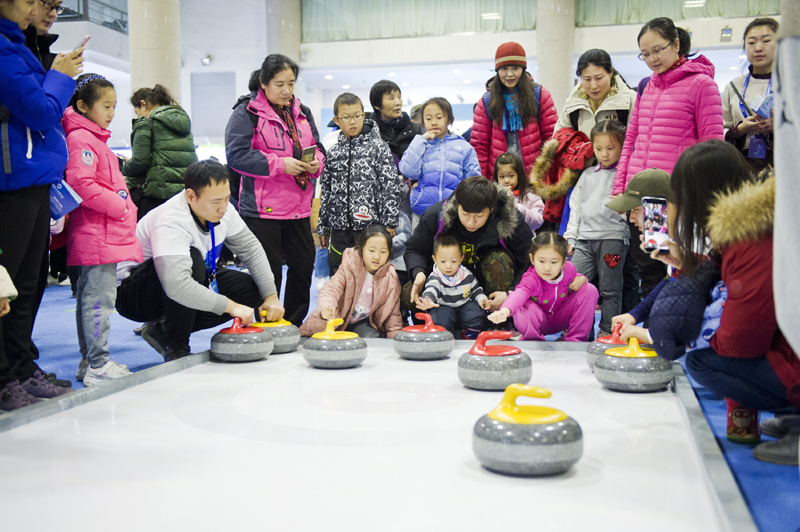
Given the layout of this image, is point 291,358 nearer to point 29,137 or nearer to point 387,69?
point 29,137

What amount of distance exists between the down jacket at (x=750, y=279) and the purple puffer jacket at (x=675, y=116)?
1540mm

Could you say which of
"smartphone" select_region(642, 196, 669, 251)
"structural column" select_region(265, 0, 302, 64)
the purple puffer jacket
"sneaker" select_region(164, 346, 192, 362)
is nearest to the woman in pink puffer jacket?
the purple puffer jacket

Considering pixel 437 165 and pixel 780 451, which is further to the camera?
pixel 437 165

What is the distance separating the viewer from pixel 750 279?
170cm

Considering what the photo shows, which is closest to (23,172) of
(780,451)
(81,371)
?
(81,371)

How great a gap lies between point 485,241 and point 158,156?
2.13 metres

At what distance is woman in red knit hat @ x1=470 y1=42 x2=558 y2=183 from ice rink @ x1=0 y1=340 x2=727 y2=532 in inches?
86.3

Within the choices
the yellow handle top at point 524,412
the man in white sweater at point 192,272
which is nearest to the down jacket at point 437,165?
the man in white sweater at point 192,272

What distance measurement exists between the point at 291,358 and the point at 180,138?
207cm

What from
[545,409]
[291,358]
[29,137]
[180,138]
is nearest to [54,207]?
[29,137]

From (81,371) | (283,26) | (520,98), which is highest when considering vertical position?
Result: (283,26)

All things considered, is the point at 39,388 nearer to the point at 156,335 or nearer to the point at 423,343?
the point at 156,335

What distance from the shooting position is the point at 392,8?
43.6ft

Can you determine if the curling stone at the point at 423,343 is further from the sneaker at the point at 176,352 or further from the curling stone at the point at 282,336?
the sneaker at the point at 176,352
